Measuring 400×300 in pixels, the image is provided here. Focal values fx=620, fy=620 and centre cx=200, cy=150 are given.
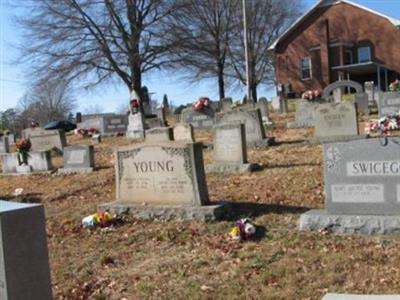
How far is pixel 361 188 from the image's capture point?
7.10 metres

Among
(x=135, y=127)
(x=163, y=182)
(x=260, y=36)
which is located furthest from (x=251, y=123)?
(x=260, y=36)

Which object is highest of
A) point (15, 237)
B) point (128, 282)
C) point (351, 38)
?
point (351, 38)

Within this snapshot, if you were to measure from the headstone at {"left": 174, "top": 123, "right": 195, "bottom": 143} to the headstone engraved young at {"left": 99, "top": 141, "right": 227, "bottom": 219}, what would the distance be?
24.2 feet

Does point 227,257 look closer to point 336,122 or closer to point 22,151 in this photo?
point 336,122

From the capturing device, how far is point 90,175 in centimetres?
1505

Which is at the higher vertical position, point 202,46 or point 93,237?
point 202,46

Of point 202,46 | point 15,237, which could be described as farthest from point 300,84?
point 15,237

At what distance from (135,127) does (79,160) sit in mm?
10176

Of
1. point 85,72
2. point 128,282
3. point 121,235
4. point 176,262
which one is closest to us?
point 128,282

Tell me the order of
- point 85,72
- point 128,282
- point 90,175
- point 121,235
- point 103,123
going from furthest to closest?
point 85,72 < point 103,123 < point 90,175 < point 121,235 < point 128,282

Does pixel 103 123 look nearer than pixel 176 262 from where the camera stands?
No

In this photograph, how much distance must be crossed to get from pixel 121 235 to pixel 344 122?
8888mm

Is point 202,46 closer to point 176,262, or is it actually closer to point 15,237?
point 176,262

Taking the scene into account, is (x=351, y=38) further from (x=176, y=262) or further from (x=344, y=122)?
(x=176, y=262)
